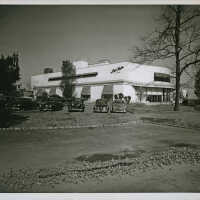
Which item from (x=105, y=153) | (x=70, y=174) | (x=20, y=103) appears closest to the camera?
(x=70, y=174)

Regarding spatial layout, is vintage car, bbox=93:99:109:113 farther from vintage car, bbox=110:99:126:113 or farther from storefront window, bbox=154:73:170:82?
storefront window, bbox=154:73:170:82

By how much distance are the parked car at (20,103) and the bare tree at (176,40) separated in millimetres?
1333

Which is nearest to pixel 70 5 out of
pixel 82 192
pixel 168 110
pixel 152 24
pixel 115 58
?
pixel 115 58

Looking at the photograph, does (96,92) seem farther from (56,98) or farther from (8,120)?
(8,120)

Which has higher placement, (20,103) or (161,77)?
(161,77)

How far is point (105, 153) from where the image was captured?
2605 mm

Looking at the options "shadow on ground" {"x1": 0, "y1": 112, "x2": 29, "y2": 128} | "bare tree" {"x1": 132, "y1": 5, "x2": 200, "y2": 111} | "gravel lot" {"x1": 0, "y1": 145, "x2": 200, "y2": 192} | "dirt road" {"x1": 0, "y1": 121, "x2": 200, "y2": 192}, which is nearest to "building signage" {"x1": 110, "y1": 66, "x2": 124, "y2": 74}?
"bare tree" {"x1": 132, "y1": 5, "x2": 200, "y2": 111}

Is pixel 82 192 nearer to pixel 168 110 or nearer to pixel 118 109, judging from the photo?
pixel 118 109

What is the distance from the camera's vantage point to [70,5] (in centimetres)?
271

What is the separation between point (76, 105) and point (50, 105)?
0.30 meters

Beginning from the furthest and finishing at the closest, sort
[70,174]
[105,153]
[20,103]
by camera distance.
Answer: [20,103] → [105,153] → [70,174]

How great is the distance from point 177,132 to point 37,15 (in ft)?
7.06

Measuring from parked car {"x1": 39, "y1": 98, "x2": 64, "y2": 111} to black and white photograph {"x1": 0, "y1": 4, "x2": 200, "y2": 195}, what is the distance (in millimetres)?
11

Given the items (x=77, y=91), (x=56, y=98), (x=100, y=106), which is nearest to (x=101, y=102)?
(x=100, y=106)
